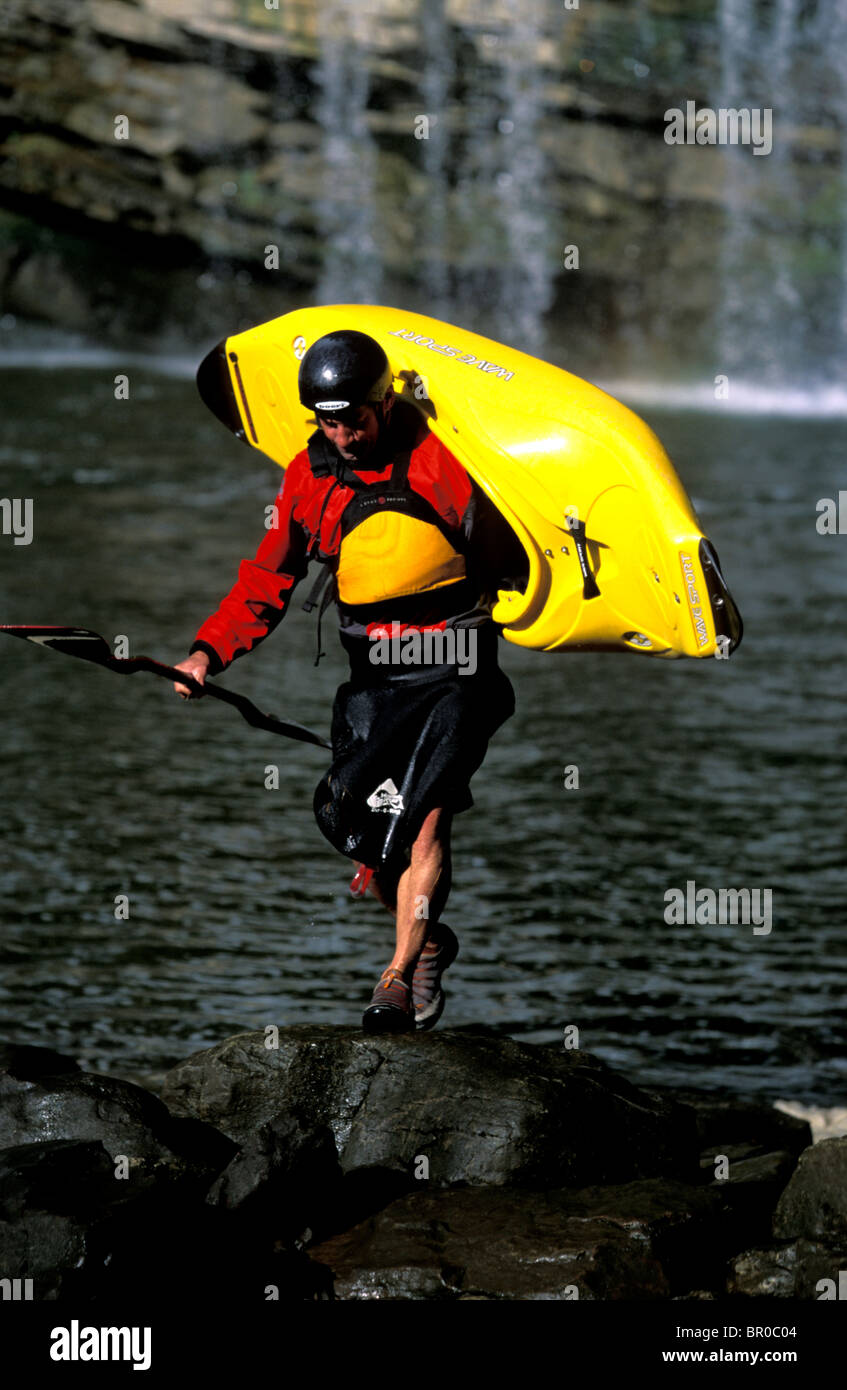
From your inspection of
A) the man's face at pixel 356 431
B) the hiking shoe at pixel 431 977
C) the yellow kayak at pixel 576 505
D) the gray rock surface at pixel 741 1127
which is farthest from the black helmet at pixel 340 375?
the gray rock surface at pixel 741 1127

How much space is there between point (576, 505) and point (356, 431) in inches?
31.5

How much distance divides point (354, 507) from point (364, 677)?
61 centimetres

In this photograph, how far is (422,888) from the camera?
5.62m

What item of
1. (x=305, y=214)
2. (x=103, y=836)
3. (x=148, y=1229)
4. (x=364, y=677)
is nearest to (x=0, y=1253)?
(x=148, y=1229)

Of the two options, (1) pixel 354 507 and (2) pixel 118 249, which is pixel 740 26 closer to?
(2) pixel 118 249

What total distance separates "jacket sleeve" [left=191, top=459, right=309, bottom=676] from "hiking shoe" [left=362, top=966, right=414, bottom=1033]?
45.0 inches

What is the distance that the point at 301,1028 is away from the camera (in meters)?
5.77

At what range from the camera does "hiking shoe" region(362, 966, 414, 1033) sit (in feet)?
18.4

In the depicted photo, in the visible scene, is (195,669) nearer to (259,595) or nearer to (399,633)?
(259,595)

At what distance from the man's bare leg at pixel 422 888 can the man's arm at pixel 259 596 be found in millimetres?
832

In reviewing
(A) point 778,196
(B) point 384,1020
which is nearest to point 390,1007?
(B) point 384,1020

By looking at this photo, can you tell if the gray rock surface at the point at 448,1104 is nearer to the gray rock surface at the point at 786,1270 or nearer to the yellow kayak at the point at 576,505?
the gray rock surface at the point at 786,1270

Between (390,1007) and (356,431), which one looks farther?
(390,1007)

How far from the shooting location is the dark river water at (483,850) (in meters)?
7.12
